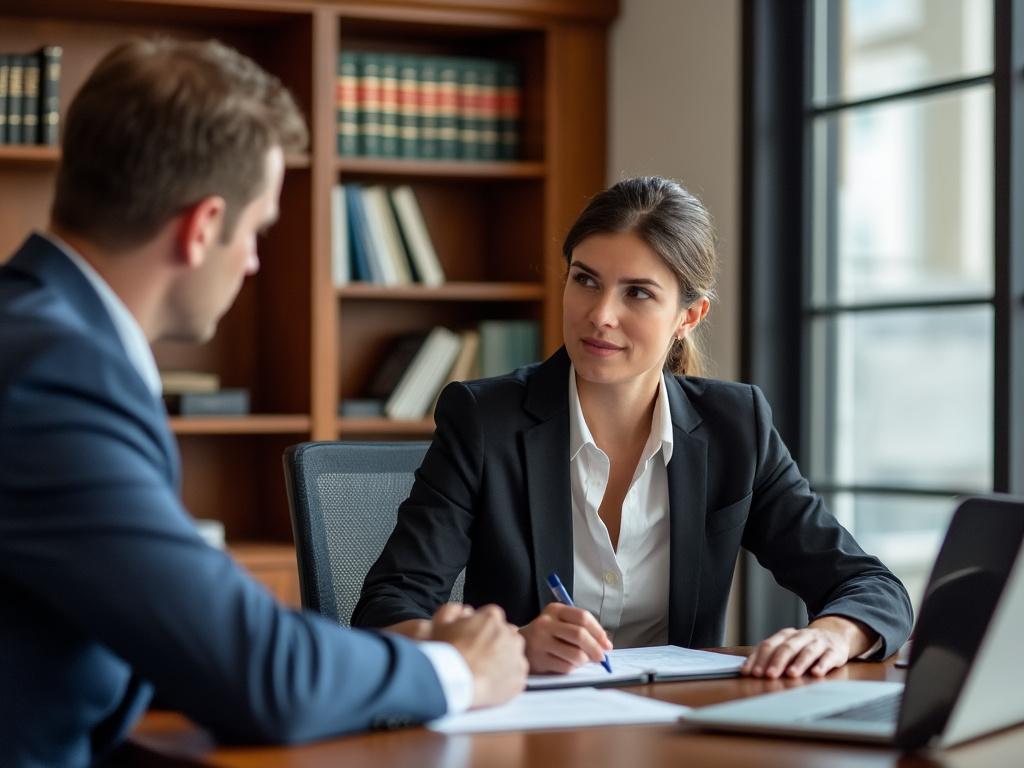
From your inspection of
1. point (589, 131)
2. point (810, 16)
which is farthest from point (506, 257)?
point (810, 16)

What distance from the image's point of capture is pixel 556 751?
1.24 meters

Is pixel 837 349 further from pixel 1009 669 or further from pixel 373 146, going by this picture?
pixel 1009 669

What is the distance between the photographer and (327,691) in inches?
46.9

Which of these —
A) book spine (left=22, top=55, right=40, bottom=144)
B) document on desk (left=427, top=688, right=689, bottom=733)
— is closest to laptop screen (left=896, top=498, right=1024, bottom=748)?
document on desk (left=427, top=688, right=689, bottom=733)

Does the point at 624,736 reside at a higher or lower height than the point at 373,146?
lower

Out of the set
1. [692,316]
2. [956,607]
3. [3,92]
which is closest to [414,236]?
[3,92]

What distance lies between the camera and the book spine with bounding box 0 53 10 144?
365 centimetres

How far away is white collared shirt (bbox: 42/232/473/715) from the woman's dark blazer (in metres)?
0.57

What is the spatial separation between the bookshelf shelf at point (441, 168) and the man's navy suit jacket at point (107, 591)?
2720 millimetres

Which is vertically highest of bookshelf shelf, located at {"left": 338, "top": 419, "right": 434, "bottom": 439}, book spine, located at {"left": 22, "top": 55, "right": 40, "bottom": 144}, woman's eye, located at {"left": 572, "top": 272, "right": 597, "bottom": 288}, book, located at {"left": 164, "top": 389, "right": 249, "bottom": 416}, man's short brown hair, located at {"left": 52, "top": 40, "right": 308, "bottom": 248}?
book spine, located at {"left": 22, "top": 55, "right": 40, "bottom": 144}

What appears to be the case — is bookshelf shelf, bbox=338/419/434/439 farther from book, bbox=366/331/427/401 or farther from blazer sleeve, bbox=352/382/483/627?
blazer sleeve, bbox=352/382/483/627

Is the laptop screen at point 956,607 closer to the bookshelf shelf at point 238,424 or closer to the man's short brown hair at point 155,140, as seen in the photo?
the man's short brown hair at point 155,140

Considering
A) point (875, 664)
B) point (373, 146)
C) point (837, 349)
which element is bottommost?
point (875, 664)

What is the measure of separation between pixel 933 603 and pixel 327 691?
0.56m
